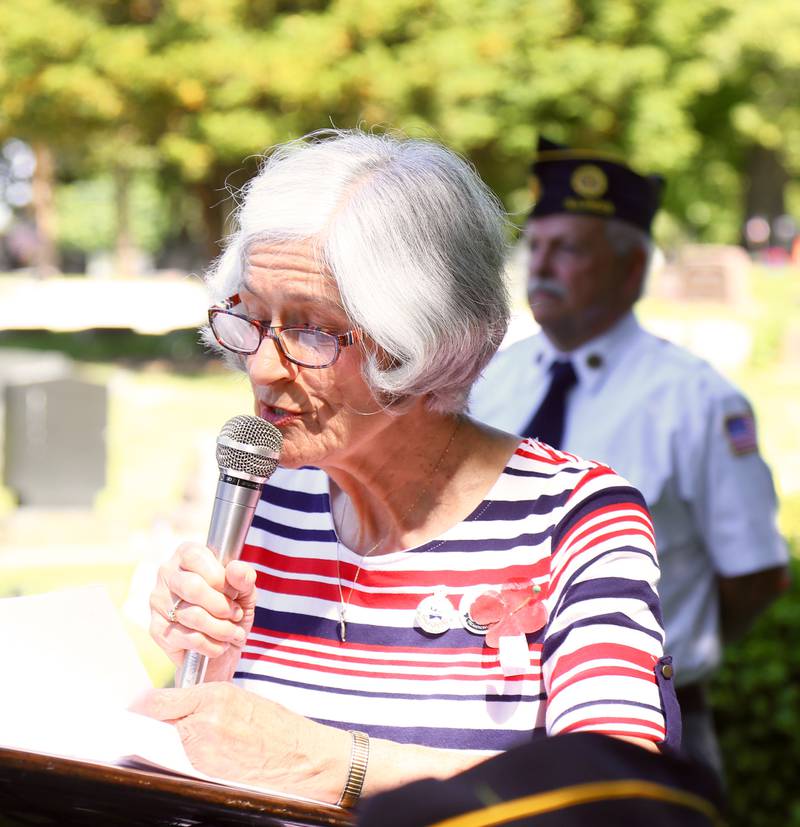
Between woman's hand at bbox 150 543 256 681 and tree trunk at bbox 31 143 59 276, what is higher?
woman's hand at bbox 150 543 256 681

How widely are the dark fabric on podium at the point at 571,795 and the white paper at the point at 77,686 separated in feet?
1.90

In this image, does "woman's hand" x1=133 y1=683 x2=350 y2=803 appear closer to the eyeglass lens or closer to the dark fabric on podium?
the eyeglass lens

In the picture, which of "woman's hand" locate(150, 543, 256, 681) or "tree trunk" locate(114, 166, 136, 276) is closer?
"woman's hand" locate(150, 543, 256, 681)

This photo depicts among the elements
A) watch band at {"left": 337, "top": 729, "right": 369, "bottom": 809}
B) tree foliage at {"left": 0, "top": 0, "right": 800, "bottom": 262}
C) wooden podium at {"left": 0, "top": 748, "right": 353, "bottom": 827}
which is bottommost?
tree foliage at {"left": 0, "top": 0, "right": 800, "bottom": 262}

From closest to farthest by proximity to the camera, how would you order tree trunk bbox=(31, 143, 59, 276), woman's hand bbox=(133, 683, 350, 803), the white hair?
woman's hand bbox=(133, 683, 350, 803) < the white hair < tree trunk bbox=(31, 143, 59, 276)

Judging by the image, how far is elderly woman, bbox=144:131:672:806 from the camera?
1856mm

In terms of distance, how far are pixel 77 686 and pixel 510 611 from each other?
686 mm

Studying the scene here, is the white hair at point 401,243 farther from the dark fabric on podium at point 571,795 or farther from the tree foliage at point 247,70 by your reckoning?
the tree foliage at point 247,70

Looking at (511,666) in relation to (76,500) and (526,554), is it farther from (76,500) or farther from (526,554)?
(76,500)

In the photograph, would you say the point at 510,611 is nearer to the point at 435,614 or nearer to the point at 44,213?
the point at 435,614

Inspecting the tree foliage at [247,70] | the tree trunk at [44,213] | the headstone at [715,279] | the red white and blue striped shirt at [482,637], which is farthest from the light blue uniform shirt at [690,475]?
the tree trunk at [44,213]

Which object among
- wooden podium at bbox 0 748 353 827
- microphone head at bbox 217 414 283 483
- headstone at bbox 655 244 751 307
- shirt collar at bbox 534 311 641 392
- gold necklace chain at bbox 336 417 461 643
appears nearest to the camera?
wooden podium at bbox 0 748 353 827

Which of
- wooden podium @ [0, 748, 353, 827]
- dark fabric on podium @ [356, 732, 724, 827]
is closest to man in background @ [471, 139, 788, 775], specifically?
wooden podium @ [0, 748, 353, 827]

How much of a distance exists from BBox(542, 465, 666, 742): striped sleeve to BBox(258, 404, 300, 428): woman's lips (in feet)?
1.60
